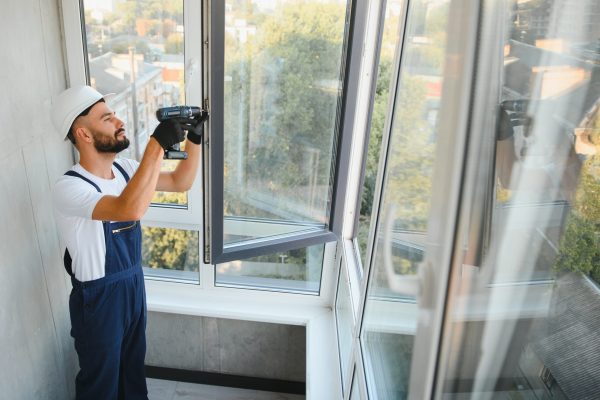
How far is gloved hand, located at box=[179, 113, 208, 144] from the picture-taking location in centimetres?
156

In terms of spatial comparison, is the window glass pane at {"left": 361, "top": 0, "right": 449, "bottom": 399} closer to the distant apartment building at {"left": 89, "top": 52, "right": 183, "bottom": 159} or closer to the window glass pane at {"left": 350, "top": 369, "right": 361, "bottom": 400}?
the window glass pane at {"left": 350, "top": 369, "right": 361, "bottom": 400}

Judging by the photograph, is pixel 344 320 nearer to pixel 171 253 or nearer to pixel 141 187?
pixel 171 253

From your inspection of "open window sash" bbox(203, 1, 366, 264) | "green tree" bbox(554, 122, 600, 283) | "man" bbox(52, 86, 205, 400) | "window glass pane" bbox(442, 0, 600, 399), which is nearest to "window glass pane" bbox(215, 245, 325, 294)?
"open window sash" bbox(203, 1, 366, 264)

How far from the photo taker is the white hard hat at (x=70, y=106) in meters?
1.61

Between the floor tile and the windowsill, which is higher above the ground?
the windowsill

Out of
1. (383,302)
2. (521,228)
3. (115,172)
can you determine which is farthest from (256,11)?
(521,228)

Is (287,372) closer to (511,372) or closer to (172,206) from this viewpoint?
(172,206)

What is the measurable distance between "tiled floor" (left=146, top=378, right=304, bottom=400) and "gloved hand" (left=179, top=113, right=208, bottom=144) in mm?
1435

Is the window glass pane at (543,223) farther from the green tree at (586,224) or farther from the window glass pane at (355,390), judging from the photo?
the window glass pane at (355,390)

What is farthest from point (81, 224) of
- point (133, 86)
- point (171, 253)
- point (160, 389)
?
point (160, 389)

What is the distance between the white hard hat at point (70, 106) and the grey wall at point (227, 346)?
1.17 meters

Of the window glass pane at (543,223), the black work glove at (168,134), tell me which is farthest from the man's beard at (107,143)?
the window glass pane at (543,223)

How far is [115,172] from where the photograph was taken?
68.7 inches

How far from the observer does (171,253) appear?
96.0 inches
